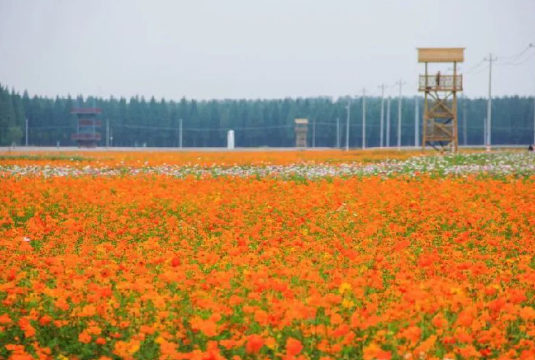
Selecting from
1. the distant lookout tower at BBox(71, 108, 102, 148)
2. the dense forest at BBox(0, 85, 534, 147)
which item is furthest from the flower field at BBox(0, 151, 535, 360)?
the dense forest at BBox(0, 85, 534, 147)

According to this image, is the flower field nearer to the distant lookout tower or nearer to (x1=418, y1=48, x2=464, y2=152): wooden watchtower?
(x1=418, y1=48, x2=464, y2=152): wooden watchtower

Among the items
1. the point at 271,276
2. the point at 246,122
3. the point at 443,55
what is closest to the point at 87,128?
the point at 246,122

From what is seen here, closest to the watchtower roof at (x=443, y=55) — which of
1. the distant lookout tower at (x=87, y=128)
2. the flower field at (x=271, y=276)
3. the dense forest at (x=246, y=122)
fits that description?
the flower field at (x=271, y=276)

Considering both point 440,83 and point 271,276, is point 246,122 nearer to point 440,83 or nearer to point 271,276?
point 440,83

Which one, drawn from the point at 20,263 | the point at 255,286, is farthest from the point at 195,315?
the point at 20,263

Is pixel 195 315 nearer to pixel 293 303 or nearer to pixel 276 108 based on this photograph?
pixel 293 303

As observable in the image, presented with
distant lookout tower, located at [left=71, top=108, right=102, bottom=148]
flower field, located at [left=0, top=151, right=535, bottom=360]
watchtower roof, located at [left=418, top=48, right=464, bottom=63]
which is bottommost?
flower field, located at [left=0, top=151, right=535, bottom=360]

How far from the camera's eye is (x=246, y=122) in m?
160

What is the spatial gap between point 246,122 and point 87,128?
2376 inches

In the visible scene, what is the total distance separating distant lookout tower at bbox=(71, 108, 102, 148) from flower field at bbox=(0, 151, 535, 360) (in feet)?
276

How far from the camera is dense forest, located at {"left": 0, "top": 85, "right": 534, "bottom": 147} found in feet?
491

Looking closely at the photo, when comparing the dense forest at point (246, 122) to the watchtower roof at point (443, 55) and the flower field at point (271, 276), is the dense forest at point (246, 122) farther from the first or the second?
the flower field at point (271, 276)

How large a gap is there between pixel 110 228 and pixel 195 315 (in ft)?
24.2

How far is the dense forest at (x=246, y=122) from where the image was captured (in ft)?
491
